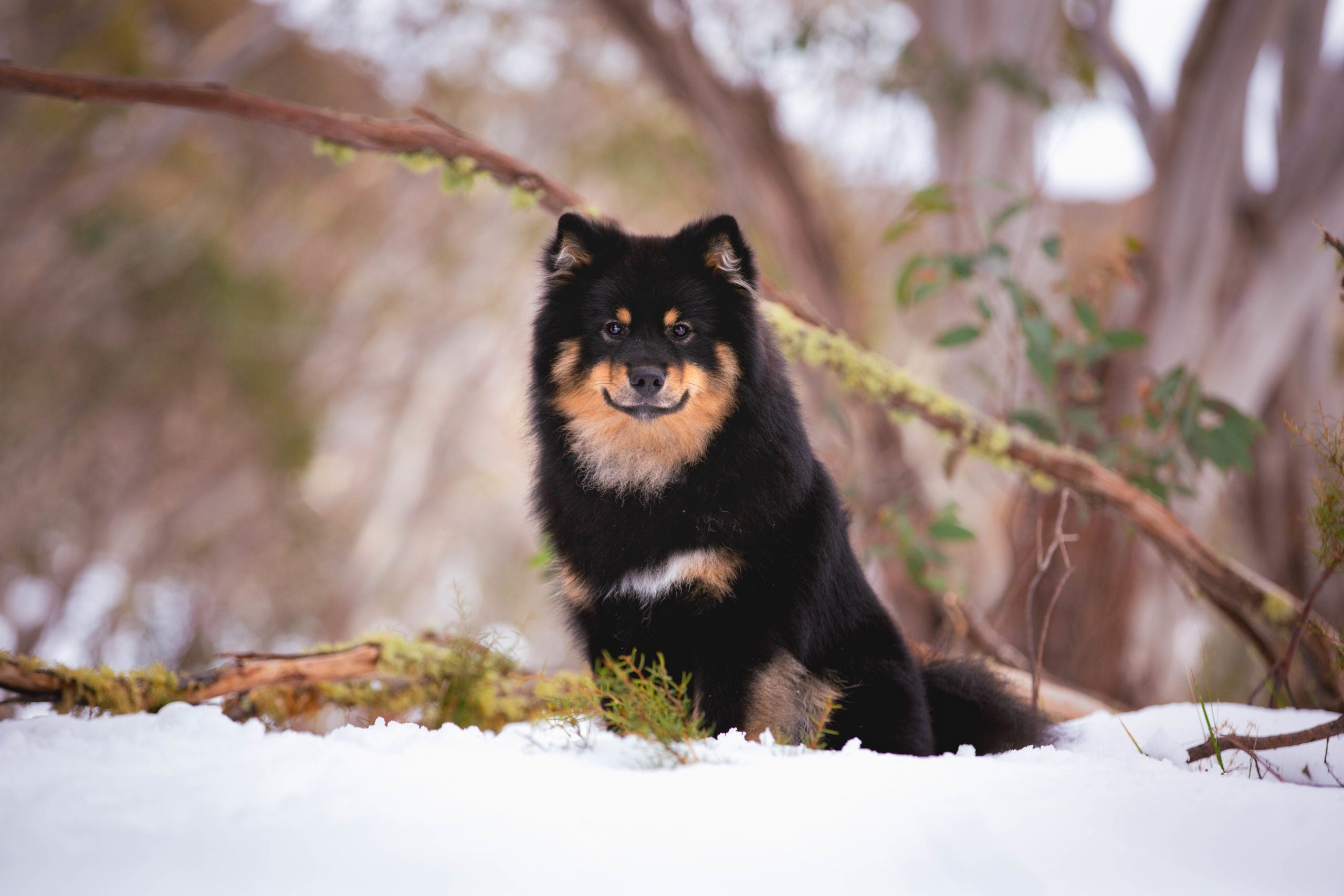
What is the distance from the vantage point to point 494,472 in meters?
22.7

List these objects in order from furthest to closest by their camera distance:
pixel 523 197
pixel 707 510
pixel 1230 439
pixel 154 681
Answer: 1. pixel 1230 439
2. pixel 523 197
3. pixel 154 681
4. pixel 707 510

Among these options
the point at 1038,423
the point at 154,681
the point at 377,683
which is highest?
the point at 1038,423

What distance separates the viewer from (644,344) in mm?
2934

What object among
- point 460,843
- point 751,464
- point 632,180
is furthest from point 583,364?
point 632,180

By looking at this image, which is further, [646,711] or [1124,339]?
[1124,339]

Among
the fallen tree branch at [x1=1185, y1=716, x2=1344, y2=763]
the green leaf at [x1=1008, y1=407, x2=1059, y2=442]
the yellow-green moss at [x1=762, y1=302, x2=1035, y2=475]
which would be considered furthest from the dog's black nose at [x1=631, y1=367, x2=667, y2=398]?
the green leaf at [x1=1008, y1=407, x2=1059, y2=442]

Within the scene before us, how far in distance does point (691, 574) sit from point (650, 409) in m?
0.52

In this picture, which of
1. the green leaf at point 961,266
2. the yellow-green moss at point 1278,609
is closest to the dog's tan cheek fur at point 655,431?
the green leaf at point 961,266

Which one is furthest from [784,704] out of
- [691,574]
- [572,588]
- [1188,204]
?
[1188,204]

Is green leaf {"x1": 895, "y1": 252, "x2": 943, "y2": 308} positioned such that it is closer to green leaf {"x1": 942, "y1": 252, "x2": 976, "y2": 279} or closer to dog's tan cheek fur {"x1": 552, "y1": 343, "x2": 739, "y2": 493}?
green leaf {"x1": 942, "y1": 252, "x2": 976, "y2": 279}

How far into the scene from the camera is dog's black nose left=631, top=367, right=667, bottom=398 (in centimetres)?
284

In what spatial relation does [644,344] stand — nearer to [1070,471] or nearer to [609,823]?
[609,823]

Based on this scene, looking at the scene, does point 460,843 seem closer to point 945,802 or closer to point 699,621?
point 945,802

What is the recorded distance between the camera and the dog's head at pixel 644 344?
9.64 ft
